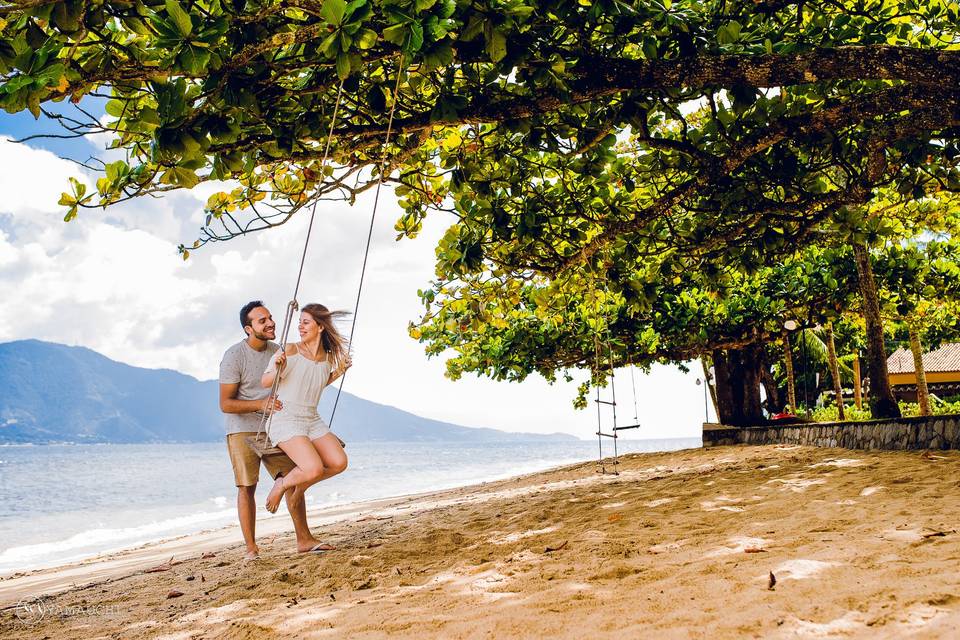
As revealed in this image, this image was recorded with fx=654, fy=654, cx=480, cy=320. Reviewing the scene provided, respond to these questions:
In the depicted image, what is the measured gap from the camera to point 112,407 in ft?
485

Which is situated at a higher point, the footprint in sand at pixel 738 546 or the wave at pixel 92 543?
the footprint in sand at pixel 738 546

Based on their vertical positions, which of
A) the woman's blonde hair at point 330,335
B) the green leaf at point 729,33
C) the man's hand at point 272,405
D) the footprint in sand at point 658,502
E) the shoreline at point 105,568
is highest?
the green leaf at point 729,33

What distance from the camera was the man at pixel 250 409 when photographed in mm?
4500

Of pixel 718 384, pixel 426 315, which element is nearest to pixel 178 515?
pixel 718 384

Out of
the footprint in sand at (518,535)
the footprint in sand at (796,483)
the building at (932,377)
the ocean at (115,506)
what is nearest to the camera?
the footprint in sand at (518,535)

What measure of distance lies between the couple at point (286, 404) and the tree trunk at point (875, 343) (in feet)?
26.6

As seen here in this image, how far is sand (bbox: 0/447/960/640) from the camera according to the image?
6.85 ft

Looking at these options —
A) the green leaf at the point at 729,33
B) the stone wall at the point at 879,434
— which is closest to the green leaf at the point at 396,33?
the green leaf at the point at 729,33

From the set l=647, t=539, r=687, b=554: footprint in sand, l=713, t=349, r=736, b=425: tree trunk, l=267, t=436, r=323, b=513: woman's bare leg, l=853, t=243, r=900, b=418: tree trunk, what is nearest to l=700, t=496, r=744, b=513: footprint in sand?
l=647, t=539, r=687, b=554: footprint in sand

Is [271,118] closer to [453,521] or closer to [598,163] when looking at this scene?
[598,163]

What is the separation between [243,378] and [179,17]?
2.70 metres

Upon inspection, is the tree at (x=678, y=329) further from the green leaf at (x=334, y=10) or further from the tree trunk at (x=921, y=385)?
the green leaf at (x=334, y=10)

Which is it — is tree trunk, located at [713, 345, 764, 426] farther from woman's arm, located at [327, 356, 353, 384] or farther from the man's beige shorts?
the man's beige shorts

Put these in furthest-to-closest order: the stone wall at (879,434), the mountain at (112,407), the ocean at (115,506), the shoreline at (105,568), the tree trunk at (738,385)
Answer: the mountain at (112,407)
the tree trunk at (738,385)
the ocean at (115,506)
the stone wall at (879,434)
the shoreline at (105,568)
